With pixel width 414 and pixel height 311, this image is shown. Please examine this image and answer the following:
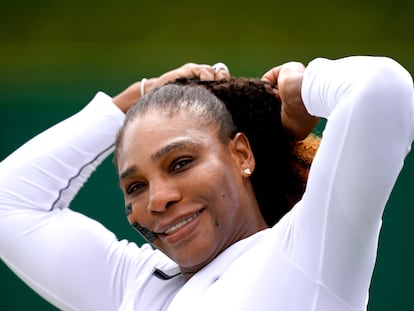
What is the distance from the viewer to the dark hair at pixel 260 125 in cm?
152

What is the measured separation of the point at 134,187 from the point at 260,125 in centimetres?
23

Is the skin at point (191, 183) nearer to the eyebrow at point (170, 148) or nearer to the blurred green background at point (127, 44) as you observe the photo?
the eyebrow at point (170, 148)

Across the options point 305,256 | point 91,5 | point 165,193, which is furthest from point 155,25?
point 305,256

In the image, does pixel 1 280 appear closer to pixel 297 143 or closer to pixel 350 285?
pixel 297 143

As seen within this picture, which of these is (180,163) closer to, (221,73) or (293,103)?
(293,103)

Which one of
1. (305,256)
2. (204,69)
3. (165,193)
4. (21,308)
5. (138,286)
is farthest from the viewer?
(21,308)

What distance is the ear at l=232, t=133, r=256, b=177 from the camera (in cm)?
147

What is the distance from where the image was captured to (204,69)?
169cm

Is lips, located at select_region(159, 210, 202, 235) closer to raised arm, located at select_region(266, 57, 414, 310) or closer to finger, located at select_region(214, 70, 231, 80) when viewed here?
raised arm, located at select_region(266, 57, 414, 310)

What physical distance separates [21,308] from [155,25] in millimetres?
842

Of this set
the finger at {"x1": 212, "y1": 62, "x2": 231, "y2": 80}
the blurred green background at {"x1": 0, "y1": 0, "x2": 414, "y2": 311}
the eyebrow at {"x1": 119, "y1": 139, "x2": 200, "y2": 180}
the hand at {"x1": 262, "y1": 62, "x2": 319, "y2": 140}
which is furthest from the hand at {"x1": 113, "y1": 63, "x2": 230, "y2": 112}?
the blurred green background at {"x1": 0, "y1": 0, "x2": 414, "y2": 311}

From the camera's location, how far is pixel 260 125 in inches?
61.4

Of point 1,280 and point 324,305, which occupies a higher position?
point 324,305

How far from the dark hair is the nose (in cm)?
15
